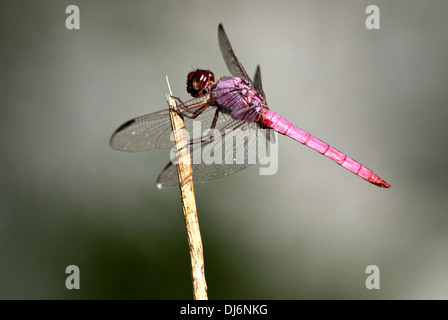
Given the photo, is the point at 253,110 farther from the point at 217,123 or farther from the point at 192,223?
the point at 192,223

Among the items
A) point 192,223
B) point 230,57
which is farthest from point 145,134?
point 230,57

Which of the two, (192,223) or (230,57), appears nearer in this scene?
(192,223)

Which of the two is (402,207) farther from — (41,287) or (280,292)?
(41,287)

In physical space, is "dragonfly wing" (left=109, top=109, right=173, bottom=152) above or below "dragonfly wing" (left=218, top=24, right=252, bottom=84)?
below

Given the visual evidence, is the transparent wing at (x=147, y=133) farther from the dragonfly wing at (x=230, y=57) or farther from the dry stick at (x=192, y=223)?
the dragonfly wing at (x=230, y=57)

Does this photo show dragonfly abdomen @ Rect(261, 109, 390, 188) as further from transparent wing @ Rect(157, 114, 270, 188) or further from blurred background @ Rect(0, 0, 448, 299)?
blurred background @ Rect(0, 0, 448, 299)

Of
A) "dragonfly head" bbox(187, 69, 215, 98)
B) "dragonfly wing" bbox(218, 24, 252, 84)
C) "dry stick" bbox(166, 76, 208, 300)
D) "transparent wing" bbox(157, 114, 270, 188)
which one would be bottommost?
"dry stick" bbox(166, 76, 208, 300)

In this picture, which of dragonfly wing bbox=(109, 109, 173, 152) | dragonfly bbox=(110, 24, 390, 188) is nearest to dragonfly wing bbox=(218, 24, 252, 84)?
dragonfly bbox=(110, 24, 390, 188)
